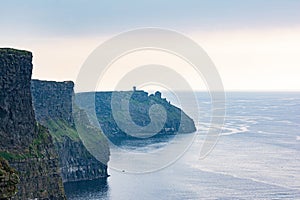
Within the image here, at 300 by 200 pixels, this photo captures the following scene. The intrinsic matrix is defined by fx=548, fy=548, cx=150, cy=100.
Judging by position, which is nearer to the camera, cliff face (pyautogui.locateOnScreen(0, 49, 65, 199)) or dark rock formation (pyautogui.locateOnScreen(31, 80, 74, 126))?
cliff face (pyautogui.locateOnScreen(0, 49, 65, 199))

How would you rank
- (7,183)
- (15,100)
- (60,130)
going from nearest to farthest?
(7,183), (15,100), (60,130)

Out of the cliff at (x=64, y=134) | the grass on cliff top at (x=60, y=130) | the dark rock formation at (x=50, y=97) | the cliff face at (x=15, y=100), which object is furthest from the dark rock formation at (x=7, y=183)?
the grass on cliff top at (x=60, y=130)

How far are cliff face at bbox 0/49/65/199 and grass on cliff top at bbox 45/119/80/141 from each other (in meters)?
60.2

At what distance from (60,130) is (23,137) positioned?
228ft

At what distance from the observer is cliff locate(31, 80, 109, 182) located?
18375cm

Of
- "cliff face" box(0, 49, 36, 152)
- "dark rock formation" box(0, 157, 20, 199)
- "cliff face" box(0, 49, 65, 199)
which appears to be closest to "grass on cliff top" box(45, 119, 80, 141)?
"cliff face" box(0, 49, 65, 199)

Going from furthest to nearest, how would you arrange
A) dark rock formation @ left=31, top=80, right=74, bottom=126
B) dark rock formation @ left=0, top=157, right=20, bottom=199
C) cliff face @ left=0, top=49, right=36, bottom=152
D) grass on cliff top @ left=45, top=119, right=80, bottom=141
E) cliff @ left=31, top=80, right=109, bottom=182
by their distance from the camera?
1. grass on cliff top @ left=45, top=119, right=80, bottom=141
2. dark rock formation @ left=31, top=80, right=74, bottom=126
3. cliff @ left=31, top=80, right=109, bottom=182
4. cliff face @ left=0, top=49, right=36, bottom=152
5. dark rock formation @ left=0, top=157, right=20, bottom=199

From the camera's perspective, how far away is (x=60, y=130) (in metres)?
192

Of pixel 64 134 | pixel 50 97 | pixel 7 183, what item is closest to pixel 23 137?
pixel 64 134

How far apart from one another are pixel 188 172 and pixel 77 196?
162ft

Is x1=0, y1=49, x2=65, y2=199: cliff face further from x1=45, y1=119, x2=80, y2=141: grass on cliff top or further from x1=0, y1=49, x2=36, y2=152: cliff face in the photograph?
x1=45, y1=119, x2=80, y2=141: grass on cliff top

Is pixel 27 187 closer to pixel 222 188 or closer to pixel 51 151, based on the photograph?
pixel 51 151

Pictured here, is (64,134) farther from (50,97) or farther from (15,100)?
(15,100)

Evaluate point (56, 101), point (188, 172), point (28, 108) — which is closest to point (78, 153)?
point (56, 101)
